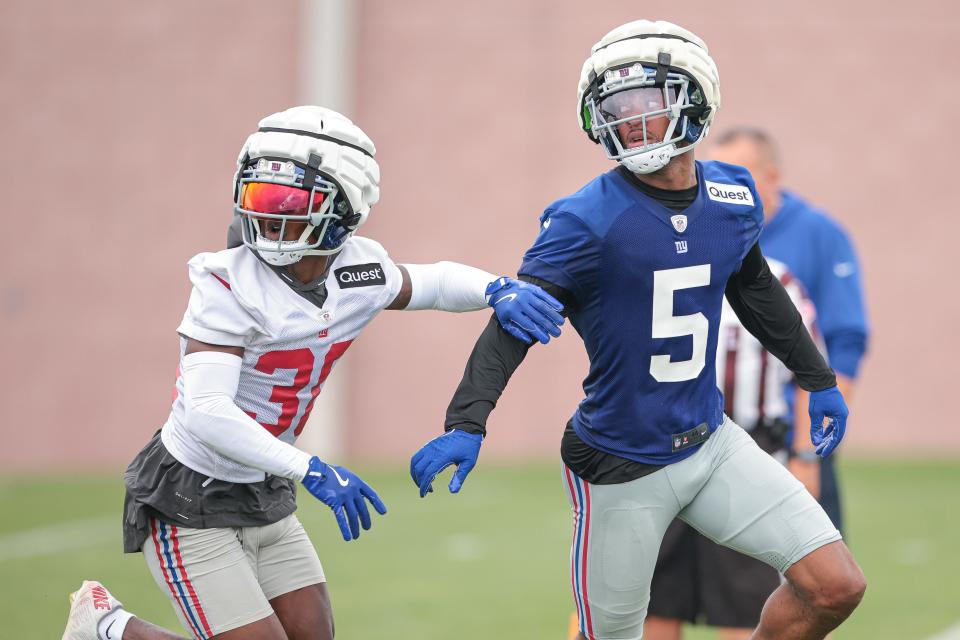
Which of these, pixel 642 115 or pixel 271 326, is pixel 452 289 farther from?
pixel 642 115

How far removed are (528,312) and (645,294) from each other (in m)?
0.37

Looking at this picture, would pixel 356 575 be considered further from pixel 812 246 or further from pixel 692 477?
pixel 692 477

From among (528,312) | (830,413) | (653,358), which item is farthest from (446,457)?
(830,413)

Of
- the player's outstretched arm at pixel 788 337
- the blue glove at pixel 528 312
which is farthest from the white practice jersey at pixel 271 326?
the player's outstretched arm at pixel 788 337

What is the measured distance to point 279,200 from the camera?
365 cm

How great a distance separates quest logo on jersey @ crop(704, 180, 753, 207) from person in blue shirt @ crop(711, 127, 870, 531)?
1232mm

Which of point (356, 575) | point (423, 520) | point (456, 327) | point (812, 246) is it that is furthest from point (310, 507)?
point (812, 246)

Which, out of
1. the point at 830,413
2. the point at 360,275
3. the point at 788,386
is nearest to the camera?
the point at 360,275

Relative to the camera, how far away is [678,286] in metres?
3.76

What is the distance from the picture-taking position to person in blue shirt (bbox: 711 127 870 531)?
17.0ft

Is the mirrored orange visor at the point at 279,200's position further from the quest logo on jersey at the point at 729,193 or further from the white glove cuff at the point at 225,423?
the quest logo on jersey at the point at 729,193

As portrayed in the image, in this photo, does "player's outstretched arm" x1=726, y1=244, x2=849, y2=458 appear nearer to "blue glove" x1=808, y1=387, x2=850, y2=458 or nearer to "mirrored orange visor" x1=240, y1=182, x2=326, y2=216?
"blue glove" x1=808, y1=387, x2=850, y2=458

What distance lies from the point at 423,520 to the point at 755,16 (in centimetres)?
610

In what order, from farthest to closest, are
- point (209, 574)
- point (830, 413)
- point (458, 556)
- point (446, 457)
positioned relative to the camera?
point (458, 556) < point (830, 413) < point (209, 574) < point (446, 457)
